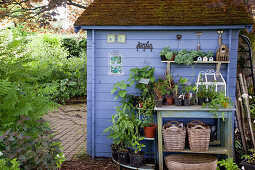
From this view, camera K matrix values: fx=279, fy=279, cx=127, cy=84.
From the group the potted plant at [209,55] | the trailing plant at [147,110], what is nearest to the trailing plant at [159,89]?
the trailing plant at [147,110]

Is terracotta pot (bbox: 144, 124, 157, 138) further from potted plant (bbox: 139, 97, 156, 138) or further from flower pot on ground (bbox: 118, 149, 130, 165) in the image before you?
flower pot on ground (bbox: 118, 149, 130, 165)

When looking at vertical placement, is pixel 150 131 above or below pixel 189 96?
below

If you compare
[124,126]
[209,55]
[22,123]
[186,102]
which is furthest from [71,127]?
[22,123]

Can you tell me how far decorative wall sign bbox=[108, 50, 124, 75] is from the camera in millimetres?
4746

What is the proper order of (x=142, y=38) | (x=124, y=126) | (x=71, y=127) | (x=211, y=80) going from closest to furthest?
(x=124, y=126)
(x=211, y=80)
(x=142, y=38)
(x=71, y=127)

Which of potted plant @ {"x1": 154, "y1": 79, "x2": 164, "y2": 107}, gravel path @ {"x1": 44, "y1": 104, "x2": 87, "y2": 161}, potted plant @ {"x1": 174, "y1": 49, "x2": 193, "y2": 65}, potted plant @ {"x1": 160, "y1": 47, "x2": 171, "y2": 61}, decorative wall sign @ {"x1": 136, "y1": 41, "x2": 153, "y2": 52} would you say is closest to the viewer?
potted plant @ {"x1": 154, "y1": 79, "x2": 164, "y2": 107}

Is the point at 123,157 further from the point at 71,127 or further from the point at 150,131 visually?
the point at 71,127

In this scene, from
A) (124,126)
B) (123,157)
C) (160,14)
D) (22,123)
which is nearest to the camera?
(22,123)

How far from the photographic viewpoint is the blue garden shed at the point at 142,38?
14.5ft

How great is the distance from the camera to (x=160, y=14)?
457cm

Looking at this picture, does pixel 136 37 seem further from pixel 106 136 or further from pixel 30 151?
pixel 30 151

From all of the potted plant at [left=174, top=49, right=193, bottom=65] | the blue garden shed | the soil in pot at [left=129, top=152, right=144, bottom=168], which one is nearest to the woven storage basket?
the soil in pot at [left=129, top=152, right=144, bottom=168]

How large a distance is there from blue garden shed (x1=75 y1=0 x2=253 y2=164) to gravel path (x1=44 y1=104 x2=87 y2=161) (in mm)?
641

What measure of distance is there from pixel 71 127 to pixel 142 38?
3.57 m
